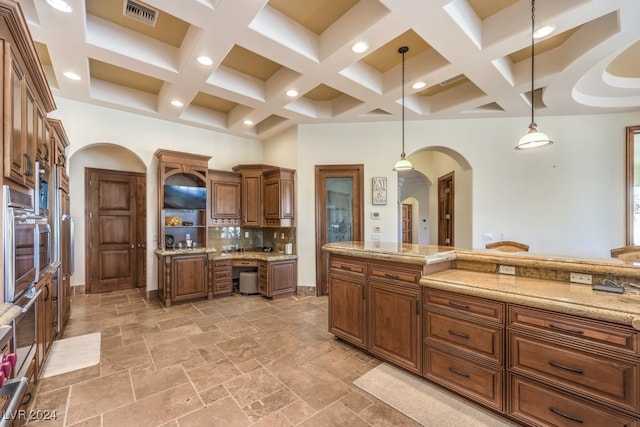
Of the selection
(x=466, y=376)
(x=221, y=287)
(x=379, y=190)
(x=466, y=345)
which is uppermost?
(x=379, y=190)

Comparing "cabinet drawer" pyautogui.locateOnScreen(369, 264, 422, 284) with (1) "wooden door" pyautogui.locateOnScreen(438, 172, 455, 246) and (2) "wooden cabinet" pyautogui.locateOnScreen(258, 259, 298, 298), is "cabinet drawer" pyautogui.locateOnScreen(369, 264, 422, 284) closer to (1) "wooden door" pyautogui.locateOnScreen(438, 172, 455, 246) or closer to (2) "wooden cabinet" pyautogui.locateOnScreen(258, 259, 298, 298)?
(2) "wooden cabinet" pyautogui.locateOnScreen(258, 259, 298, 298)

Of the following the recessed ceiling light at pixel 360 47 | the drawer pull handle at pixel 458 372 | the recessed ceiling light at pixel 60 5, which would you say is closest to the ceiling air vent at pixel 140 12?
the recessed ceiling light at pixel 60 5

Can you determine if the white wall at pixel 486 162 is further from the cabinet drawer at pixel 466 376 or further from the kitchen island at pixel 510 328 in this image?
the cabinet drawer at pixel 466 376

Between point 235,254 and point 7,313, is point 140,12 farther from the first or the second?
point 235,254

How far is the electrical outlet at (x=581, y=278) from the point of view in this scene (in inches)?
81.7

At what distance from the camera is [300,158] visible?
5297 millimetres

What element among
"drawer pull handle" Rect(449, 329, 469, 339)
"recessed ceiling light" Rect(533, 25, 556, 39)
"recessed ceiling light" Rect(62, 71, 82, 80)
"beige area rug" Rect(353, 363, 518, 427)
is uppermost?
"recessed ceiling light" Rect(62, 71, 82, 80)

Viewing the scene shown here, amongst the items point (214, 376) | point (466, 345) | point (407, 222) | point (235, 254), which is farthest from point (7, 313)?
point (407, 222)

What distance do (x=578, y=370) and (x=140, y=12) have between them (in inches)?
176

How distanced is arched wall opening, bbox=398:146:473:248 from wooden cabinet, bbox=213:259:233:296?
334cm

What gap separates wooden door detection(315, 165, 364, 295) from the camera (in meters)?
5.21

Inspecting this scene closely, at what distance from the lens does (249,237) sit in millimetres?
6008

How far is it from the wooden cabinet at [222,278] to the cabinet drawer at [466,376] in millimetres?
3804

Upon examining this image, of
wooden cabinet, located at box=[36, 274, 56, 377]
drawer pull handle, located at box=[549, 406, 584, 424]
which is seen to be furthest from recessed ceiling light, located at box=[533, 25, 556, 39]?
wooden cabinet, located at box=[36, 274, 56, 377]
